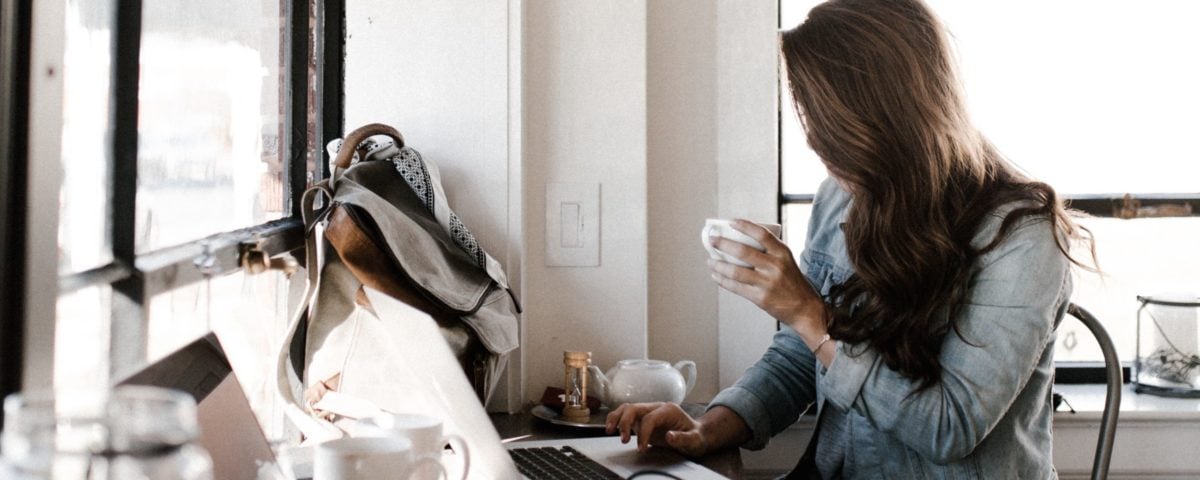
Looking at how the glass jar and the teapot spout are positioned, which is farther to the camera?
the glass jar

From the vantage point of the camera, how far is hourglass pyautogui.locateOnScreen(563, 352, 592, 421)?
1.79m

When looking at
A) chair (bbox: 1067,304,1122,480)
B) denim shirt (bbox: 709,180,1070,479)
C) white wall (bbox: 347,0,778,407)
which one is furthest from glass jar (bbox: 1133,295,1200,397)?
denim shirt (bbox: 709,180,1070,479)

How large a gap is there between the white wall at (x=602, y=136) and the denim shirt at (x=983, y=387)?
26.8 inches

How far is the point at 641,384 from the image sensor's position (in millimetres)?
1786

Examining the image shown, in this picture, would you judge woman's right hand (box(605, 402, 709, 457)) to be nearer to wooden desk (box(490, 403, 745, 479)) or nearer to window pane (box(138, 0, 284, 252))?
wooden desk (box(490, 403, 745, 479))

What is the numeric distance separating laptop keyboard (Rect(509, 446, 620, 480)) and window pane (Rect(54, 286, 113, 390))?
0.51 m

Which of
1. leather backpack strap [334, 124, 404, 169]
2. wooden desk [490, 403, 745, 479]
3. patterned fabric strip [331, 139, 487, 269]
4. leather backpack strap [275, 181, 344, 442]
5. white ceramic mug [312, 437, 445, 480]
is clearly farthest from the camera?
patterned fabric strip [331, 139, 487, 269]

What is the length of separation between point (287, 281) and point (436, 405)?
0.66m

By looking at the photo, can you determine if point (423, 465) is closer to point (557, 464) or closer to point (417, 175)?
point (557, 464)

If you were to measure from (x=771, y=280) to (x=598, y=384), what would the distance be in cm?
52

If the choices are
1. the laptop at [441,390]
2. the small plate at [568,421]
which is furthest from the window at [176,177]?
the small plate at [568,421]

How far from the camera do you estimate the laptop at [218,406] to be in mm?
836

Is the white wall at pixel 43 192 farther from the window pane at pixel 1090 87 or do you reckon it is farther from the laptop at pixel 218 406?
the window pane at pixel 1090 87

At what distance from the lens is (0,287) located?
761mm
